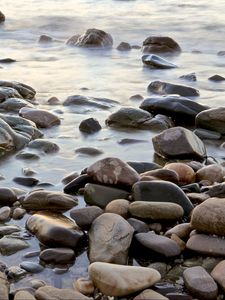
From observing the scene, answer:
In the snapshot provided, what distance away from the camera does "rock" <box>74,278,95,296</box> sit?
2.92m

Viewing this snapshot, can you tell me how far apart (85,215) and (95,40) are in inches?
213

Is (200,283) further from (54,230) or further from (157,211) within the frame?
(54,230)

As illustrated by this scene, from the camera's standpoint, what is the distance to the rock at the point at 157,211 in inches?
136

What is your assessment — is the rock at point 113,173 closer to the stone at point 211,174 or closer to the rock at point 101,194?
the rock at point 101,194

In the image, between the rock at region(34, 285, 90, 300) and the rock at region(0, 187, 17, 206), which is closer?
the rock at region(34, 285, 90, 300)

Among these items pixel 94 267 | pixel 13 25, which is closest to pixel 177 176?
pixel 94 267

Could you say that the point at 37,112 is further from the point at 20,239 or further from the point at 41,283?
the point at 41,283

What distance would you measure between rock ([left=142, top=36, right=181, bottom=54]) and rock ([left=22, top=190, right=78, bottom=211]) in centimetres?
489

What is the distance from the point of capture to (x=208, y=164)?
4.45 meters

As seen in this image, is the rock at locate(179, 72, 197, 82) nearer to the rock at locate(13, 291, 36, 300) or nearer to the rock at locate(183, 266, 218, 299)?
the rock at locate(183, 266, 218, 299)

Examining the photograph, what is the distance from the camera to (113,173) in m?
3.81

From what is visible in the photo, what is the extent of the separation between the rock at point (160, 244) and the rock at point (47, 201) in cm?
56

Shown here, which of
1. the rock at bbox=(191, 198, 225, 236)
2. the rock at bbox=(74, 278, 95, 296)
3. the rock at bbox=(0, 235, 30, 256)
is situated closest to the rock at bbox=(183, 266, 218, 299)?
the rock at bbox=(191, 198, 225, 236)

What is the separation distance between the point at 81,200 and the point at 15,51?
467cm
